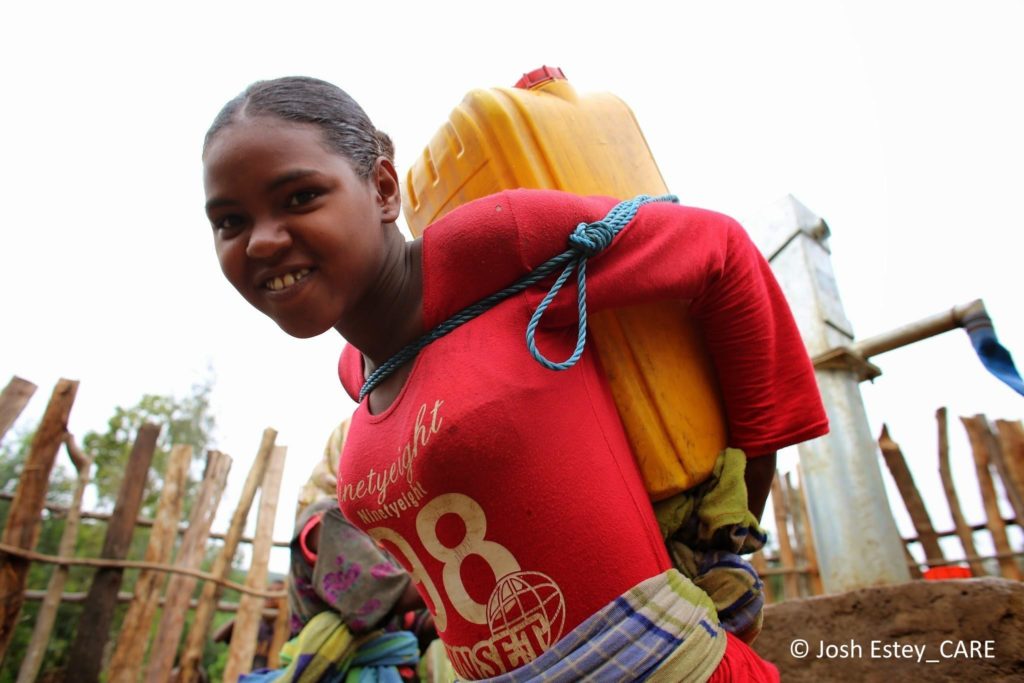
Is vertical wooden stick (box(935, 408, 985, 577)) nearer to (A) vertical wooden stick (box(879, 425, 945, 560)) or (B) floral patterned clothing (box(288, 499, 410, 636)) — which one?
(A) vertical wooden stick (box(879, 425, 945, 560))

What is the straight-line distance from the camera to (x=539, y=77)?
146cm

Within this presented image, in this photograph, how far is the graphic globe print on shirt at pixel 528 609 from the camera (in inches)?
36.4

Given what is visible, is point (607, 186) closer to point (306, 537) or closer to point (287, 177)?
point (287, 177)

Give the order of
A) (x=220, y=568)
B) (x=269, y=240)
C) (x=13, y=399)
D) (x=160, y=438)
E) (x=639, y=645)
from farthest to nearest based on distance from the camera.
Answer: (x=160, y=438) → (x=220, y=568) → (x=13, y=399) → (x=269, y=240) → (x=639, y=645)

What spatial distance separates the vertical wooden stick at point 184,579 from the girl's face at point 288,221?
450 centimetres

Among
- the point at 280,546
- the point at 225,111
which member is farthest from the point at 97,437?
the point at 225,111

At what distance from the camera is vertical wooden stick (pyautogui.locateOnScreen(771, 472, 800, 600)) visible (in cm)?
801

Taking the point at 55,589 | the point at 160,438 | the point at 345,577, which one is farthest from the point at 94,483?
the point at 345,577

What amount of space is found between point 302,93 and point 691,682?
3.73 feet

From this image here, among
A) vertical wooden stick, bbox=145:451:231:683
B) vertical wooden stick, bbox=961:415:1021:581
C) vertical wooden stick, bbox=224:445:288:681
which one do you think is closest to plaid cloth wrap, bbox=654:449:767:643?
vertical wooden stick, bbox=224:445:288:681

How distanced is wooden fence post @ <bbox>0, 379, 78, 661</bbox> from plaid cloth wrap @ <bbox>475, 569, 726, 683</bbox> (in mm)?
4315

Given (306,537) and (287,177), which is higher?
(287,177)

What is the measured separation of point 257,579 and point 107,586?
0.99 m

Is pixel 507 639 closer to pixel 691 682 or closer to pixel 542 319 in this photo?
pixel 691 682
